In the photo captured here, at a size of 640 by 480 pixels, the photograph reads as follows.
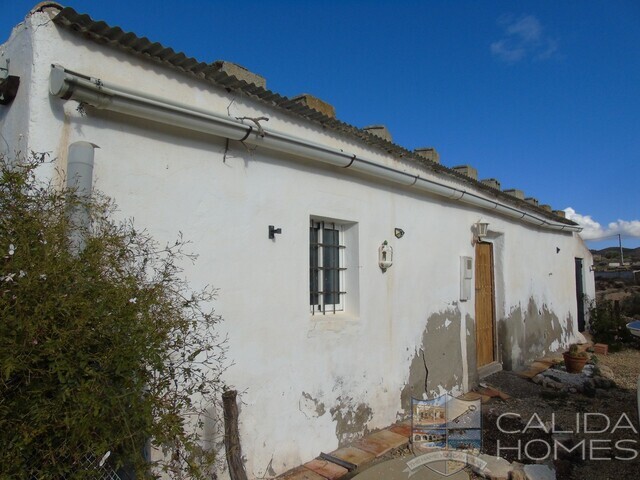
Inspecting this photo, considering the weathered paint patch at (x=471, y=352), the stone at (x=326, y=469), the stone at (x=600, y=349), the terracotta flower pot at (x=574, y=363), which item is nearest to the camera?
the stone at (x=326, y=469)

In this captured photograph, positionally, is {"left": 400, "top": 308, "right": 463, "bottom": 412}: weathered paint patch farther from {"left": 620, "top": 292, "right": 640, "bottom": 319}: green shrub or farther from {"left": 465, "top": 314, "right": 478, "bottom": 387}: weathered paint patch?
{"left": 620, "top": 292, "right": 640, "bottom": 319}: green shrub

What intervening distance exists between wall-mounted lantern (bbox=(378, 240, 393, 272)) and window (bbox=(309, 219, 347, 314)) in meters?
0.56

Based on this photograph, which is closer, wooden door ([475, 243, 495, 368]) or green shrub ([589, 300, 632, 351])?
wooden door ([475, 243, 495, 368])

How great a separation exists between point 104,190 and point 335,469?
3611 mm

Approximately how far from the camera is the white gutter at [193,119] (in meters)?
3.17

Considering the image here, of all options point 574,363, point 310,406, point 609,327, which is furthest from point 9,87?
point 609,327

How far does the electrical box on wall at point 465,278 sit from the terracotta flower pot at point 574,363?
3.29 m

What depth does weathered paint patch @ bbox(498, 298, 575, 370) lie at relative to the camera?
974cm

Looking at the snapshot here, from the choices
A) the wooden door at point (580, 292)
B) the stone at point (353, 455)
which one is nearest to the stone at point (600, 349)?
the wooden door at point (580, 292)

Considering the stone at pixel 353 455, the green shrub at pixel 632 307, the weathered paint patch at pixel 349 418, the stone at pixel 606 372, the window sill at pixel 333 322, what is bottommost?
the stone at pixel 353 455

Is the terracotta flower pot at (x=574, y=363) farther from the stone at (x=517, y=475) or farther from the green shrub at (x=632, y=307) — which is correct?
the green shrub at (x=632, y=307)

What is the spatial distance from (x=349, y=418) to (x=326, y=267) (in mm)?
1887

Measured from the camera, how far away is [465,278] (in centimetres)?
807

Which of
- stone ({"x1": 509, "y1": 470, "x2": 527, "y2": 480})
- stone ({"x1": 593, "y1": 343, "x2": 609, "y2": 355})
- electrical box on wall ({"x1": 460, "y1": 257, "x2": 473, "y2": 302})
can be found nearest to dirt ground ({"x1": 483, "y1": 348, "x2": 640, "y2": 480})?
stone ({"x1": 509, "y1": 470, "x2": 527, "y2": 480})
